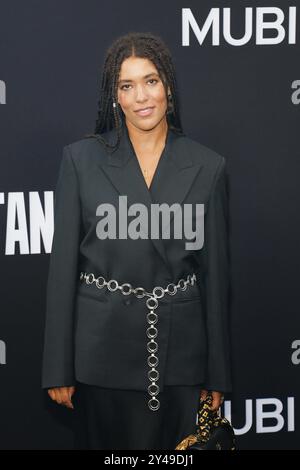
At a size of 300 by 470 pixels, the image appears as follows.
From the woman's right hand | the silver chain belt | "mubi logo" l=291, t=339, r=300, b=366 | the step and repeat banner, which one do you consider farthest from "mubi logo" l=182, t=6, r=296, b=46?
the woman's right hand

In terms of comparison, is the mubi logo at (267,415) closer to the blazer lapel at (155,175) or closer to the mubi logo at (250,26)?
the blazer lapel at (155,175)

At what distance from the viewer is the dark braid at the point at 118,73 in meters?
2.47

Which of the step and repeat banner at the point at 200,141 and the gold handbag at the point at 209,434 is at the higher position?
the step and repeat banner at the point at 200,141

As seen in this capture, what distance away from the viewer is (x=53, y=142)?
8.58 ft

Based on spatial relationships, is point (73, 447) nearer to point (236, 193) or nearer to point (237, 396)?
point (237, 396)

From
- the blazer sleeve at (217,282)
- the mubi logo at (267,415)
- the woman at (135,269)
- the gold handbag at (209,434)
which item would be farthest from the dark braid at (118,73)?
the mubi logo at (267,415)

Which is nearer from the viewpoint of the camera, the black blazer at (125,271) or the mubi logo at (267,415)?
the black blazer at (125,271)

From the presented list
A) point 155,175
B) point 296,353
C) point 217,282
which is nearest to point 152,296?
point 217,282

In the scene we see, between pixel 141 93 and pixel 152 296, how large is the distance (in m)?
0.63

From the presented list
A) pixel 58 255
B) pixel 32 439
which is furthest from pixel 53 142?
pixel 32 439

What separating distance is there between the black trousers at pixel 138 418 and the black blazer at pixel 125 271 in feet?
0.15

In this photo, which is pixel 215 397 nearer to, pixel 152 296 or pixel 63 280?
pixel 152 296

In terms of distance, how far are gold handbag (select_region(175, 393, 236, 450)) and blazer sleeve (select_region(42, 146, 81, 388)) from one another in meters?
0.42
